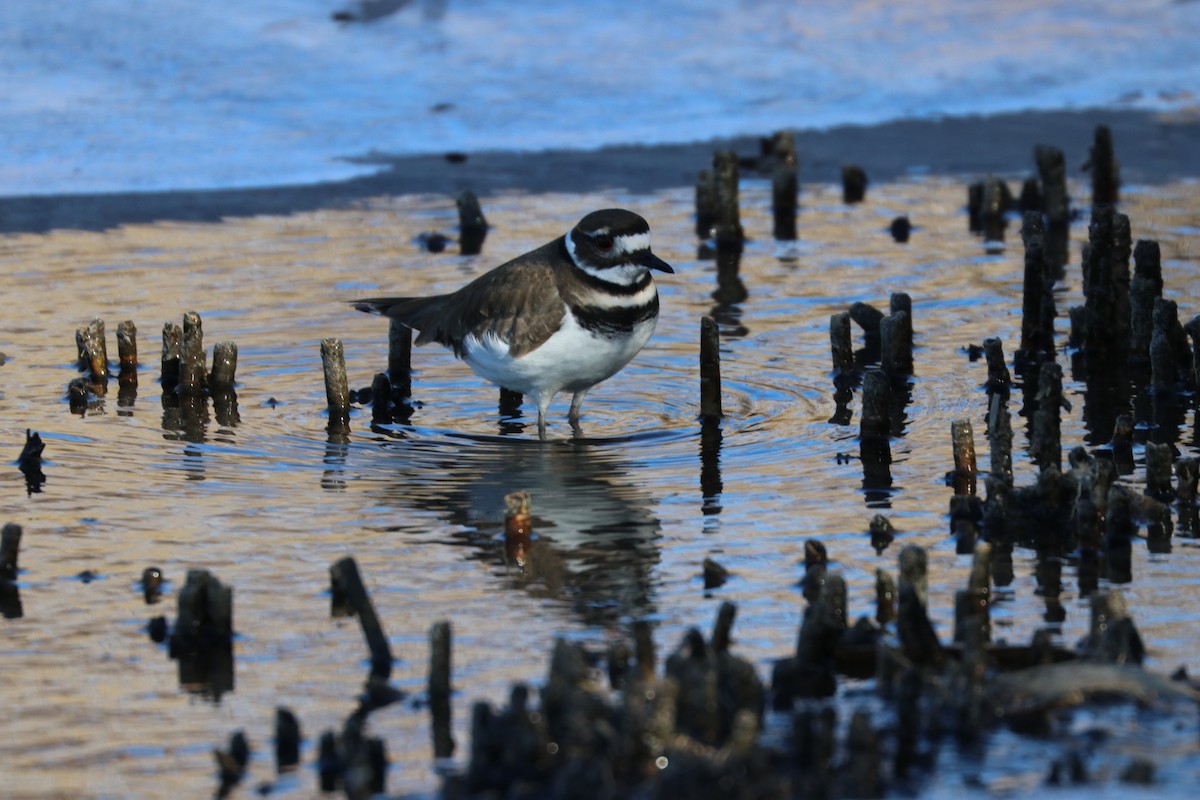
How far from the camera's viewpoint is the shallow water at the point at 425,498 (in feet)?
19.8

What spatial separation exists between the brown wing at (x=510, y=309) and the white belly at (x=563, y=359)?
5 centimetres

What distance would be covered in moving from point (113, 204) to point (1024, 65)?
1041 cm

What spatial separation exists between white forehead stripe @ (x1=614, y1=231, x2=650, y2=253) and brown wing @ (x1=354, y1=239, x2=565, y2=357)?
1.31ft

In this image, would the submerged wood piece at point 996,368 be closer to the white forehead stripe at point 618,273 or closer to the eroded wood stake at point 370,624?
the white forehead stripe at point 618,273

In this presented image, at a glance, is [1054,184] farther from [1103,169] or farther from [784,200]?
[784,200]

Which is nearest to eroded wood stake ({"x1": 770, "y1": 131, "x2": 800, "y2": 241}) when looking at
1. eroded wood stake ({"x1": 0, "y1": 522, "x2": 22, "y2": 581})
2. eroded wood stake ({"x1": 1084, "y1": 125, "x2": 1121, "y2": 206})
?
eroded wood stake ({"x1": 1084, "y1": 125, "x2": 1121, "y2": 206})

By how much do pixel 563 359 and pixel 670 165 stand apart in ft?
27.8

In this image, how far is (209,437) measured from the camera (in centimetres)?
940

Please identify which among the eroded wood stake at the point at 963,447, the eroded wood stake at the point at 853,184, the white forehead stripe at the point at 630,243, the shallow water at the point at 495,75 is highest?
the shallow water at the point at 495,75

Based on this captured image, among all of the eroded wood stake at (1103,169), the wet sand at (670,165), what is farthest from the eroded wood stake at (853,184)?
the eroded wood stake at (1103,169)

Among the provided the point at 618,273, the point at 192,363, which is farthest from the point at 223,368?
the point at 618,273

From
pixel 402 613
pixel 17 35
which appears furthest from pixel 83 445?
pixel 17 35

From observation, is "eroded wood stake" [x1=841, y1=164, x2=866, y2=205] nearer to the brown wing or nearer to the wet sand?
the wet sand

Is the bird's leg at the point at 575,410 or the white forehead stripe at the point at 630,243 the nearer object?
the white forehead stripe at the point at 630,243
